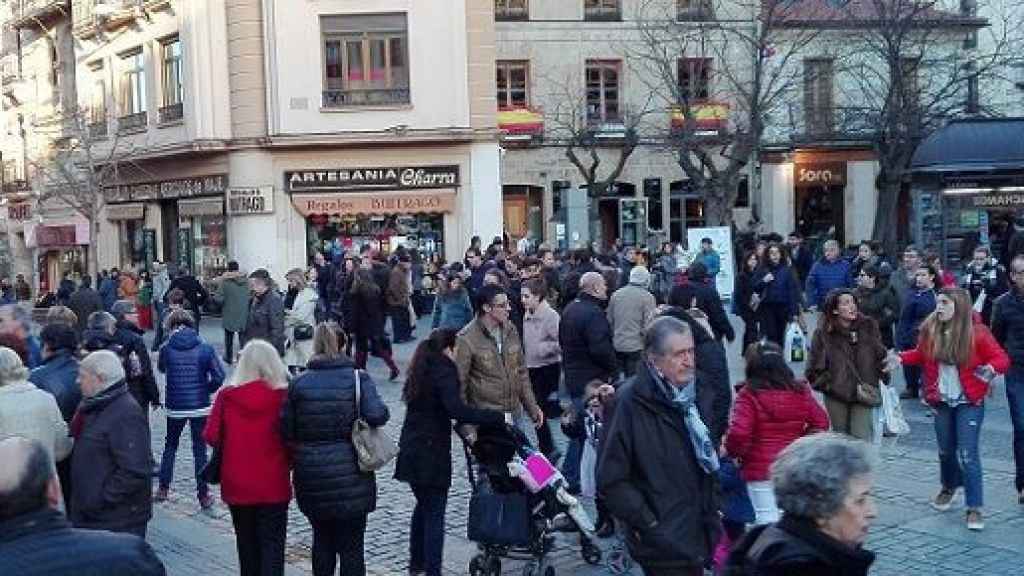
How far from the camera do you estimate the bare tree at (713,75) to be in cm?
3108

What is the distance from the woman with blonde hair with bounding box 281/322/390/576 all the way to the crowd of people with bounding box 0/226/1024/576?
12mm

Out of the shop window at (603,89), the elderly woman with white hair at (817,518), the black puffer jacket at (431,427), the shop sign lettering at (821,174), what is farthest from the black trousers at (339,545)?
the shop sign lettering at (821,174)

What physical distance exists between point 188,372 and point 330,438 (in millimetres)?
4008

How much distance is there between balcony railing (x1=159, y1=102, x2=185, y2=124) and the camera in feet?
101

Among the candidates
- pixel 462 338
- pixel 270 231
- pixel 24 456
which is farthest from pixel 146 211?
pixel 24 456

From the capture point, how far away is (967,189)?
25266 millimetres

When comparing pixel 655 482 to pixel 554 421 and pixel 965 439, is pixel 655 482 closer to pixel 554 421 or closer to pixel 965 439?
pixel 965 439

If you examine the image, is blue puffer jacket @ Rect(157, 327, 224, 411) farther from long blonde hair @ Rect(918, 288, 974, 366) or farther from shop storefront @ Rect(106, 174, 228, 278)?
shop storefront @ Rect(106, 174, 228, 278)

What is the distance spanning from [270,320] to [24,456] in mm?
11787

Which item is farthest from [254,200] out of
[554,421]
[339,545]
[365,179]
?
[339,545]

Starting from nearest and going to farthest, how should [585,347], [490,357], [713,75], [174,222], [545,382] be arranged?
[490,357]
[585,347]
[545,382]
[174,222]
[713,75]

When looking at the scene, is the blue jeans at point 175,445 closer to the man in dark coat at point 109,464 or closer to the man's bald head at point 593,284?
the man's bald head at point 593,284

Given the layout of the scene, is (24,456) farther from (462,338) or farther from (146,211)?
(146,211)

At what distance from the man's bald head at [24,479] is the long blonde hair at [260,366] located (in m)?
3.22
